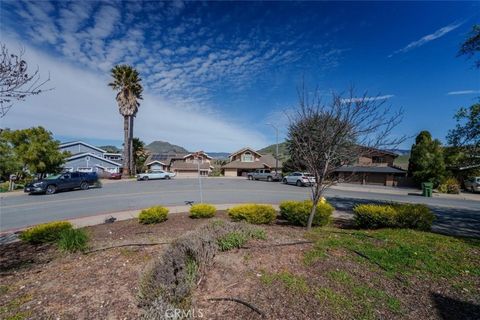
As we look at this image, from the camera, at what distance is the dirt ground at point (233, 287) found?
3.10 metres

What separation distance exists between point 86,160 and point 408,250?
1809 inches

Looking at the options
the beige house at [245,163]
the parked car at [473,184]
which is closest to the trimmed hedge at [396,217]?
the parked car at [473,184]

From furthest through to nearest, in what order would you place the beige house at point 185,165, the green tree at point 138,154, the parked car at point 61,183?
1. the beige house at point 185,165
2. the green tree at point 138,154
3. the parked car at point 61,183

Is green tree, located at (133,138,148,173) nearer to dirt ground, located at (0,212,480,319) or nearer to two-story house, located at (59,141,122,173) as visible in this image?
two-story house, located at (59,141,122,173)

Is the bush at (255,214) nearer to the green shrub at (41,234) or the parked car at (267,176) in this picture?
the green shrub at (41,234)

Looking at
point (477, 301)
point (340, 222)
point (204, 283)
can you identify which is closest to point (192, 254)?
point (204, 283)

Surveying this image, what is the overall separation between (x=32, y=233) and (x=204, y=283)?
5.68 meters

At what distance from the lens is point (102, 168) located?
131 ft

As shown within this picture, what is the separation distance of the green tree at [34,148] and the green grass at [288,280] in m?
28.8

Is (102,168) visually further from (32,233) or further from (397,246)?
(397,246)

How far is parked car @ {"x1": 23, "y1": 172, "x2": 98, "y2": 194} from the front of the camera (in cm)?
1812

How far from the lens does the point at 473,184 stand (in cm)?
2491

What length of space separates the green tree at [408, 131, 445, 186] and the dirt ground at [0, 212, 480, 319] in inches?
1158

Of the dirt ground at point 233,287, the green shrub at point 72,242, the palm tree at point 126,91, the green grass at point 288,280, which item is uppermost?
the palm tree at point 126,91
